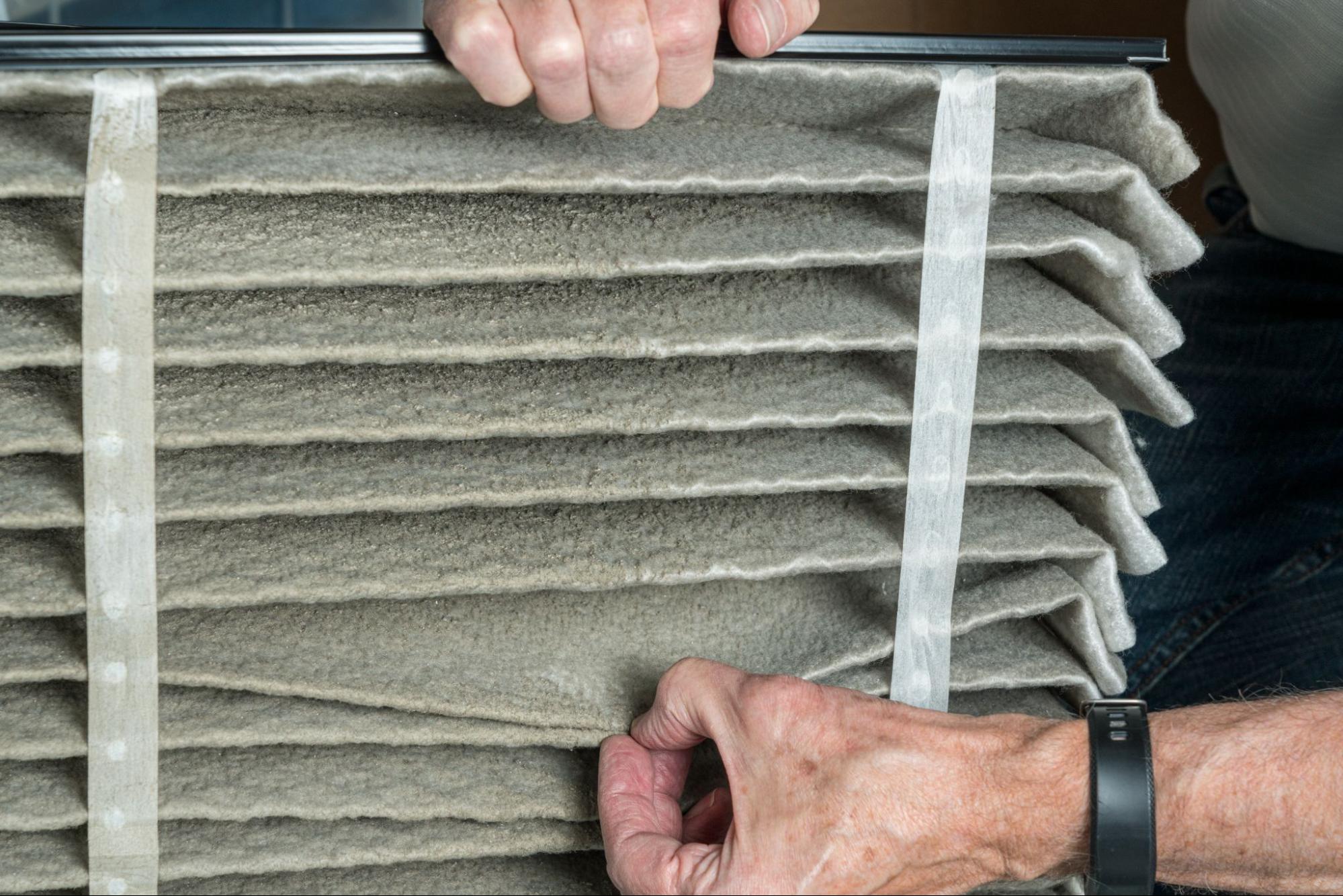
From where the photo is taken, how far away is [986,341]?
595 millimetres

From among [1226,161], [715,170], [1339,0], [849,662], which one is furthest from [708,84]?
[1226,161]

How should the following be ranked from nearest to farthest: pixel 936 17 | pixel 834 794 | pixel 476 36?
1. pixel 476 36
2. pixel 834 794
3. pixel 936 17

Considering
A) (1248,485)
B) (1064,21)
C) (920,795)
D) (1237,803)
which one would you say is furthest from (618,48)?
(1248,485)

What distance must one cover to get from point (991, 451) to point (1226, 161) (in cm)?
79

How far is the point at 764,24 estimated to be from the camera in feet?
1.76

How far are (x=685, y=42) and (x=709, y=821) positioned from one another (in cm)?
44

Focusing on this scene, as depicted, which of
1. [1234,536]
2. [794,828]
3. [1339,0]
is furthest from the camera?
[1234,536]

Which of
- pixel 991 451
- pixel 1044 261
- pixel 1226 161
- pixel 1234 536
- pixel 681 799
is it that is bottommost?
pixel 681 799

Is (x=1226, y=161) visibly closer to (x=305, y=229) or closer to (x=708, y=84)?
(x=708, y=84)

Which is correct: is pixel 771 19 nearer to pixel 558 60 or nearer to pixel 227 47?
pixel 558 60

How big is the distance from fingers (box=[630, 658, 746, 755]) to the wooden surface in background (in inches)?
22.7

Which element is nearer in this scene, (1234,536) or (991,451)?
(991,451)

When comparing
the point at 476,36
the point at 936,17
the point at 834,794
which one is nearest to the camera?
the point at 476,36

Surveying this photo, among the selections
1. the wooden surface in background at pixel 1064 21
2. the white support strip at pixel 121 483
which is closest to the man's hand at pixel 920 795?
the white support strip at pixel 121 483
